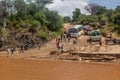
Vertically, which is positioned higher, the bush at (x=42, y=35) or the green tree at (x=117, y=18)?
the green tree at (x=117, y=18)

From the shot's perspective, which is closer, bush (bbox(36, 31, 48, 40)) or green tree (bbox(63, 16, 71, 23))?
bush (bbox(36, 31, 48, 40))

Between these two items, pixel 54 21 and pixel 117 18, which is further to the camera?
pixel 54 21

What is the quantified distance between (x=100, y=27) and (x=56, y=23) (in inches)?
293

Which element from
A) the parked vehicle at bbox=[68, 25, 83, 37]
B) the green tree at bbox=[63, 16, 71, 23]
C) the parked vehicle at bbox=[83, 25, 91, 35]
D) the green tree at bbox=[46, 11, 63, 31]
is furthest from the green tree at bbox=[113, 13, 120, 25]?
the green tree at bbox=[63, 16, 71, 23]

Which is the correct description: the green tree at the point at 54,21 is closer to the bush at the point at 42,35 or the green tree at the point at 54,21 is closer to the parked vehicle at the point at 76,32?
the parked vehicle at the point at 76,32

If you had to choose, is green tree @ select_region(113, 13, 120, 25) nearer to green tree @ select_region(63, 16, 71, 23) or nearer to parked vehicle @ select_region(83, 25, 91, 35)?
parked vehicle @ select_region(83, 25, 91, 35)

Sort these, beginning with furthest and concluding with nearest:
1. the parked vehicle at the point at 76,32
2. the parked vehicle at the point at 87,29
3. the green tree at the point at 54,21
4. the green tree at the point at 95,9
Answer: the green tree at the point at 95,9
the green tree at the point at 54,21
the parked vehicle at the point at 87,29
the parked vehicle at the point at 76,32

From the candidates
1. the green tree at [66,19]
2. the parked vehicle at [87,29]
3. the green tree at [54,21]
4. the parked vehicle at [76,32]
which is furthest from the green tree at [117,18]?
the green tree at [66,19]

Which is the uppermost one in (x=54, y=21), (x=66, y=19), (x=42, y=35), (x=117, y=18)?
(x=66, y=19)

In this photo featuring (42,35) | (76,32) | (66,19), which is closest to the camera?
(42,35)

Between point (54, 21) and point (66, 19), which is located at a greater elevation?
point (66, 19)

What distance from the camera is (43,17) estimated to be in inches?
2044

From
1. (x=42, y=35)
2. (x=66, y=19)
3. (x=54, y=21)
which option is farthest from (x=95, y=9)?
(x=42, y=35)

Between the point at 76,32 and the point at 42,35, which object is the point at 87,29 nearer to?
the point at 76,32
